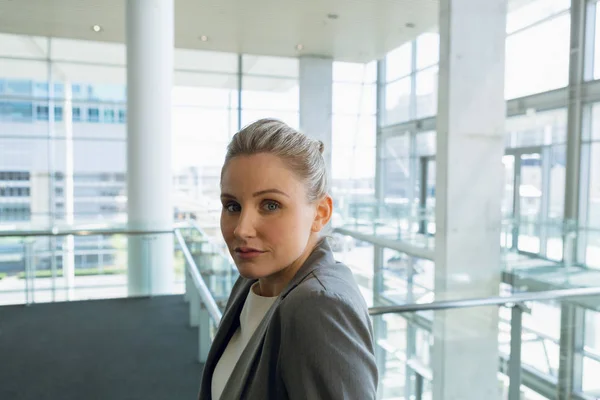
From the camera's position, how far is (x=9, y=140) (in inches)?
501

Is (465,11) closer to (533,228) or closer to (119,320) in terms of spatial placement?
Result: (533,228)

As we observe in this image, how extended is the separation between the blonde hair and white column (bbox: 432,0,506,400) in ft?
17.8

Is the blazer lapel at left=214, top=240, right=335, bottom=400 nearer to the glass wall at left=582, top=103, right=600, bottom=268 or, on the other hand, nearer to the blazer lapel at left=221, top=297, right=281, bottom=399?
the blazer lapel at left=221, top=297, right=281, bottom=399

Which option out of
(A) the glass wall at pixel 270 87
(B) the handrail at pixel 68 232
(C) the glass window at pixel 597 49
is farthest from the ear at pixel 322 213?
(A) the glass wall at pixel 270 87

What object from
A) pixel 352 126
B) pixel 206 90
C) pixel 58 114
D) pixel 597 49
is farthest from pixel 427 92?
pixel 58 114

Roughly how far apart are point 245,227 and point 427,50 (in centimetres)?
1463

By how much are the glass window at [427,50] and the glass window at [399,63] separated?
37 cm

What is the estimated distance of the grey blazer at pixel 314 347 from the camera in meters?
0.70

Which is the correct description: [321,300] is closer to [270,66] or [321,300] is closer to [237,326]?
[237,326]

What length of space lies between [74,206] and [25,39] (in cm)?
446

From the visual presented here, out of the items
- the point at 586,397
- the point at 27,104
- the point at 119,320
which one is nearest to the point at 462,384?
the point at 586,397

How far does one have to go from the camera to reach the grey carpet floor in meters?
3.31

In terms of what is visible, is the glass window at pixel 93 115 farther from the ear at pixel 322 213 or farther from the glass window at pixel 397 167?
→ the ear at pixel 322 213

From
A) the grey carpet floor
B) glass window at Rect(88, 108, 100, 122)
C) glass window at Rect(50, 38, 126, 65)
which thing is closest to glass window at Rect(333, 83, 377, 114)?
glass window at Rect(50, 38, 126, 65)
